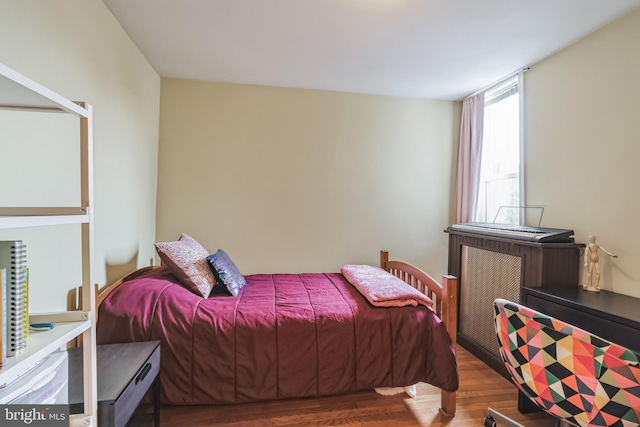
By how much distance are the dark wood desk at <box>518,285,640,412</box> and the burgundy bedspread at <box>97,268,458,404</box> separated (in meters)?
0.59

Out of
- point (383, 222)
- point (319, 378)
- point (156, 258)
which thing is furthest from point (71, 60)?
point (383, 222)

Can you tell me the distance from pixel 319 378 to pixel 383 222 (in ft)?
5.85

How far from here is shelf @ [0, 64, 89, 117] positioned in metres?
0.66

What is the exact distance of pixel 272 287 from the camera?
7.51ft

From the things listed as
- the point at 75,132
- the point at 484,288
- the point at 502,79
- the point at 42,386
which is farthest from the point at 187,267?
the point at 502,79

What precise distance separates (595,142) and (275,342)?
239 cm

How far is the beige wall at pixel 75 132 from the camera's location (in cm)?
118

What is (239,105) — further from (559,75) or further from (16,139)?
(559,75)

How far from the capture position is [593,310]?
1438 millimetres

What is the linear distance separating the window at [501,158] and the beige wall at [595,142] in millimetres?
204

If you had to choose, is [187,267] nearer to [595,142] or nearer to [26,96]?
[26,96]

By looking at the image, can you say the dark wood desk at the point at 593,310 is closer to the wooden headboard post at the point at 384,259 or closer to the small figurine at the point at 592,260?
the small figurine at the point at 592,260
